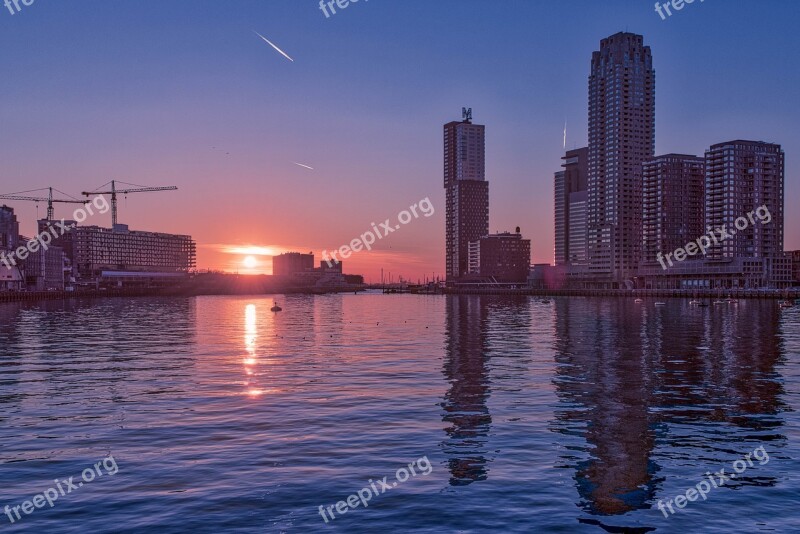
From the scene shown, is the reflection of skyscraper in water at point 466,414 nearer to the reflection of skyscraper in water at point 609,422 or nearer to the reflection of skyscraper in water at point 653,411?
the reflection of skyscraper in water at point 653,411

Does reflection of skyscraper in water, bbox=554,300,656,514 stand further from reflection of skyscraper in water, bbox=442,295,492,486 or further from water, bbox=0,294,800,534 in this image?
reflection of skyscraper in water, bbox=442,295,492,486

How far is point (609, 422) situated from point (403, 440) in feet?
33.6

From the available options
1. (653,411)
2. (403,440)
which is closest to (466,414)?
(403,440)

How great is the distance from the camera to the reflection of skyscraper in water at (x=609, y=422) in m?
21.5

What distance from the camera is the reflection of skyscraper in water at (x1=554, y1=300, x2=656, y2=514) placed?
21.5 meters

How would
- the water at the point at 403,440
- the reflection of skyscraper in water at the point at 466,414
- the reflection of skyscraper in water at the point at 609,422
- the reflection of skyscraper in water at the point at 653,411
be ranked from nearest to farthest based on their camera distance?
1. the water at the point at 403,440
2. the reflection of skyscraper in water at the point at 609,422
3. the reflection of skyscraper in water at the point at 653,411
4. the reflection of skyscraper in water at the point at 466,414

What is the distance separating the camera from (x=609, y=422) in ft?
103

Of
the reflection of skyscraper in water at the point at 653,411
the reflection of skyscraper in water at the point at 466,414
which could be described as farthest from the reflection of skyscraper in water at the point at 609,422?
the reflection of skyscraper in water at the point at 466,414

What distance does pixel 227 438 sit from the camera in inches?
1121

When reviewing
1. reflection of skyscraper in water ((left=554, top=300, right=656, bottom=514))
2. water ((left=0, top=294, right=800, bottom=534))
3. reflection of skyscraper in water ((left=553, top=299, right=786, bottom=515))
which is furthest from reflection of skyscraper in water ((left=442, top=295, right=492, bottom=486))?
reflection of skyscraper in water ((left=554, top=300, right=656, bottom=514))

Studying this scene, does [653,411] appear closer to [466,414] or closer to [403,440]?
[466,414]

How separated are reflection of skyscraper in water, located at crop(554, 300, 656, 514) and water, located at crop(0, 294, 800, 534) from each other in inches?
4.7

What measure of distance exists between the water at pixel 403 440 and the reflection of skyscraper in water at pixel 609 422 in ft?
0.39

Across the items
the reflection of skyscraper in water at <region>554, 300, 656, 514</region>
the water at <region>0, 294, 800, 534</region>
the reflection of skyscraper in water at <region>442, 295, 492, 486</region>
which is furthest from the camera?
the reflection of skyscraper in water at <region>442, 295, 492, 486</region>
